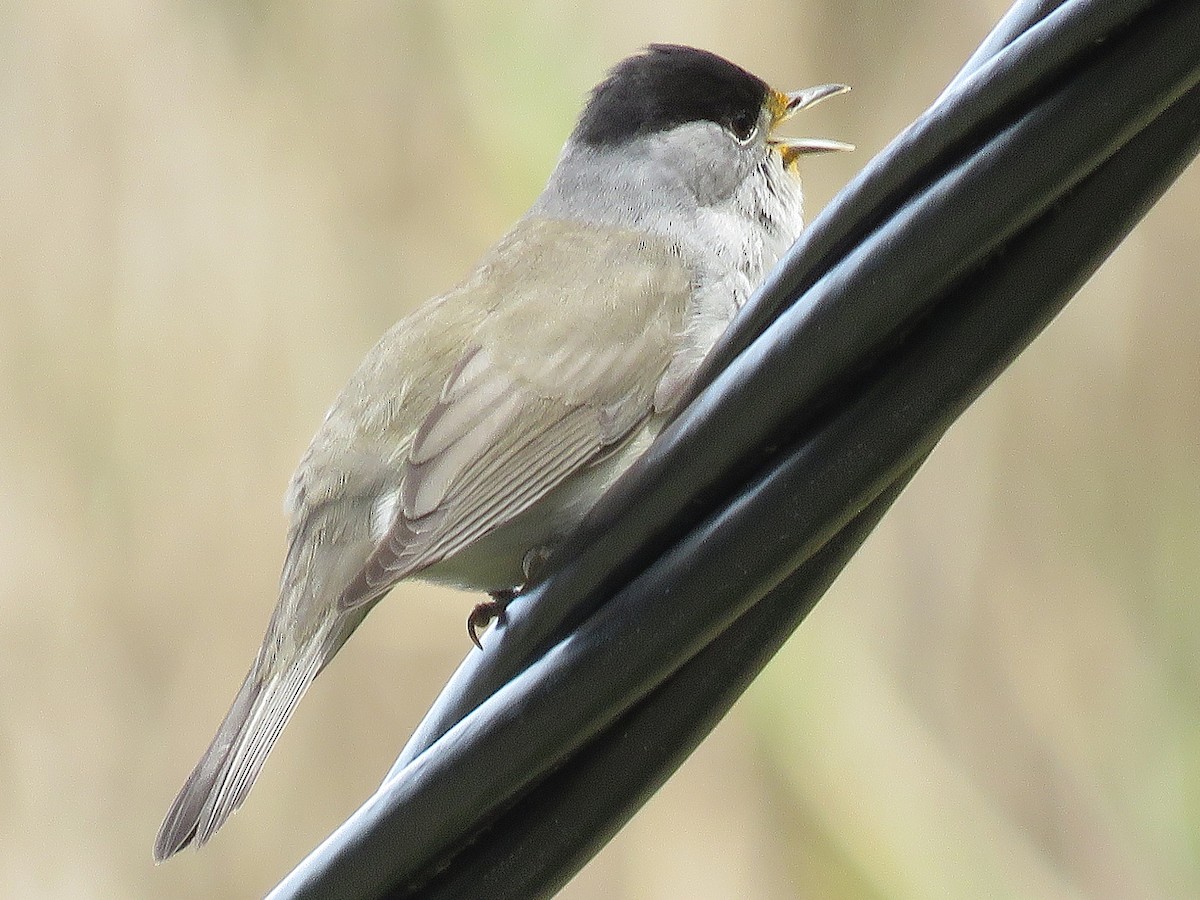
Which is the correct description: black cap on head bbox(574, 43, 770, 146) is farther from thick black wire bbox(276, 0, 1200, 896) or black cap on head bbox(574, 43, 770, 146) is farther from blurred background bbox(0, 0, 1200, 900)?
thick black wire bbox(276, 0, 1200, 896)

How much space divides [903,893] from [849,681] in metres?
0.64

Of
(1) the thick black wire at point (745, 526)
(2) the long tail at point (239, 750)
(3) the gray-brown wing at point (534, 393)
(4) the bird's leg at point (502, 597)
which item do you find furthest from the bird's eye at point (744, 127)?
(1) the thick black wire at point (745, 526)

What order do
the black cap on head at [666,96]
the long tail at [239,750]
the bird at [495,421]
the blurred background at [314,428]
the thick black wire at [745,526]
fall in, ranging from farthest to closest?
the blurred background at [314,428] < the black cap on head at [666,96] < the bird at [495,421] < the long tail at [239,750] < the thick black wire at [745,526]

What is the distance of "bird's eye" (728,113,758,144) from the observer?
11.2 ft

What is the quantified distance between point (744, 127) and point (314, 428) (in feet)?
6.54

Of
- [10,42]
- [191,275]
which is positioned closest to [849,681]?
[191,275]

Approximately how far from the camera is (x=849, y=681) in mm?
4539

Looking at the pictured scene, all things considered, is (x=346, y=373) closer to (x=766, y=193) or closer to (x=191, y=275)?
(x=191, y=275)

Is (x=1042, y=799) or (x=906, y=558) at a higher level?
(x=906, y=558)

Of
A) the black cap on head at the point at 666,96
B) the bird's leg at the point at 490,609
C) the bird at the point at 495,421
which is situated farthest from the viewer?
the black cap on head at the point at 666,96

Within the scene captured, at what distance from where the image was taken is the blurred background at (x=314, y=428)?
4645mm

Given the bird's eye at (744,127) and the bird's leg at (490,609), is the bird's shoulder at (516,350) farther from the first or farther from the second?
the bird's eye at (744,127)

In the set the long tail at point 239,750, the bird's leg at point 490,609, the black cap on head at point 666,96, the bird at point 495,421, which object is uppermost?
the black cap on head at point 666,96

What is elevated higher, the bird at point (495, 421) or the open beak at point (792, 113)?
the open beak at point (792, 113)
